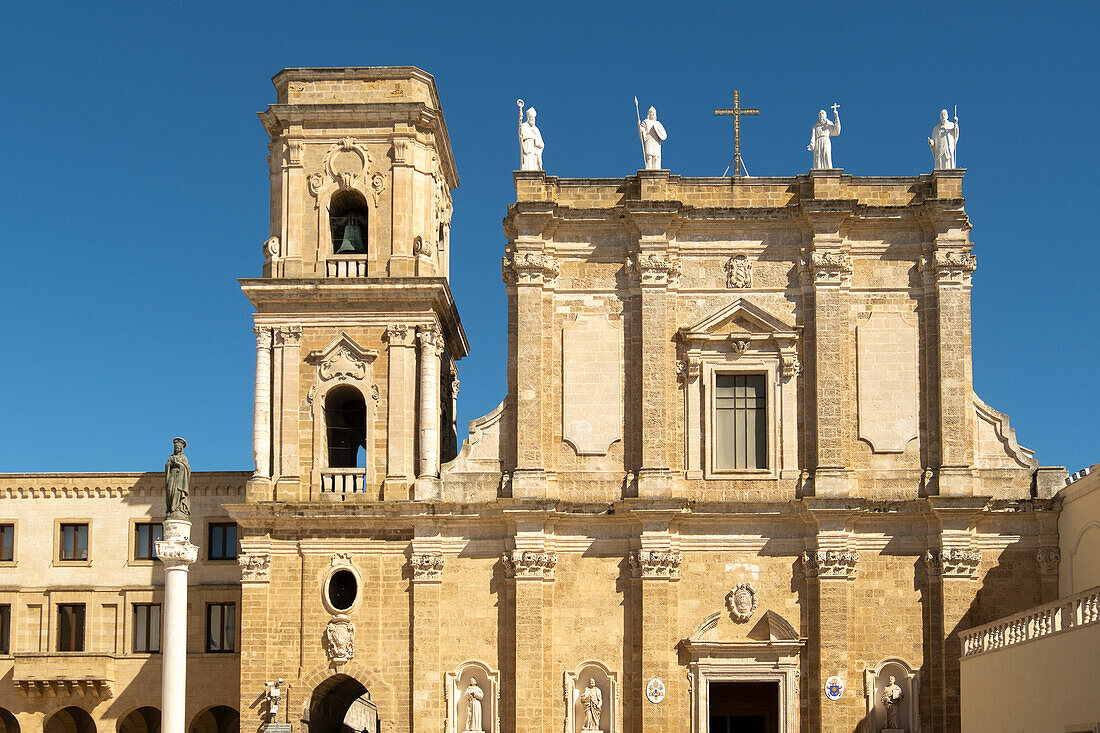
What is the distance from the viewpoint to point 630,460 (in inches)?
1423

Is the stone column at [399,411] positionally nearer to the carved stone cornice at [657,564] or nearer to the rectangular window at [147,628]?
the carved stone cornice at [657,564]

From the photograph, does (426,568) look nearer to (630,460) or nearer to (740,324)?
(630,460)

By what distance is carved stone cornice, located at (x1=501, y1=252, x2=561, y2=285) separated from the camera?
36500 mm

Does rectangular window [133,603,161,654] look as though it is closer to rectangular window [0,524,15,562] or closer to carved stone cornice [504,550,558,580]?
rectangular window [0,524,15,562]

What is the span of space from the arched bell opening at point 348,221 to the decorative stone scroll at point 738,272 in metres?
8.88

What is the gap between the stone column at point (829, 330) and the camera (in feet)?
118

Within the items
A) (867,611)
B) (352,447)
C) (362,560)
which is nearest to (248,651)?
(362,560)

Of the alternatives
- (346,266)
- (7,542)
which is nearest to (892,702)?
(346,266)

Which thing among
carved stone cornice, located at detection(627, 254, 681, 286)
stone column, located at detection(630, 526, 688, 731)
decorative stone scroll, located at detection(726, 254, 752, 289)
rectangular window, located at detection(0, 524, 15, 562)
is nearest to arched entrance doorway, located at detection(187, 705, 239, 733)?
rectangular window, located at detection(0, 524, 15, 562)

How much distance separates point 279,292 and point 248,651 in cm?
832

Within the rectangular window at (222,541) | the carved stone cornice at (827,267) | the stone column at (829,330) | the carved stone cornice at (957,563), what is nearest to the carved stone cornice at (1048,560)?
the carved stone cornice at (957,563)

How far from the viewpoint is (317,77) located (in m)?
38.0

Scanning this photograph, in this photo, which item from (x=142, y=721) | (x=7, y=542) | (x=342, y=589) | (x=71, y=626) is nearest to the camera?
(x=342, y=589)

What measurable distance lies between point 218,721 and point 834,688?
19.3 m
